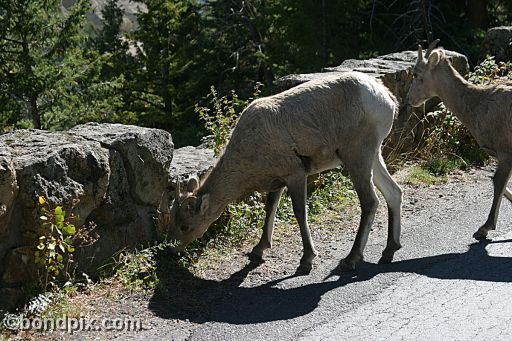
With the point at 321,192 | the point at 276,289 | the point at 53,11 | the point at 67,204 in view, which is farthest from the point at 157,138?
the point at 53,11

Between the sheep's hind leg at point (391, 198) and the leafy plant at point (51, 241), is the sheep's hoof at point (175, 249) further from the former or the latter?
the sheep's hind leg at point (391, 198)

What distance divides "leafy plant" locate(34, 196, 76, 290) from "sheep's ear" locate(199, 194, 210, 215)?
4.67 ft

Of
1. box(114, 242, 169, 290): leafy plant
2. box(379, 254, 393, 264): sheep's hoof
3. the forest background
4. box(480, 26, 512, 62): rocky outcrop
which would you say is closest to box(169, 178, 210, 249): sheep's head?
box(114, 242, 169, 290): leafy plant

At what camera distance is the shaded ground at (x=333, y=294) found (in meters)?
5.63

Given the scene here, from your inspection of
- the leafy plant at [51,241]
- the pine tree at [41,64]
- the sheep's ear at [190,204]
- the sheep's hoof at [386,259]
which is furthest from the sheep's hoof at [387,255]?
the pine tree at [41,64]

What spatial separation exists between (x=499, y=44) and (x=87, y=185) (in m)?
9.61

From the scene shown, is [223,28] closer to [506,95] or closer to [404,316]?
[506,95]

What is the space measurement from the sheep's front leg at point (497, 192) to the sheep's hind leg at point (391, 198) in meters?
0.95

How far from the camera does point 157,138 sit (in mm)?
7383

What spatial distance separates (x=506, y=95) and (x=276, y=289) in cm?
367

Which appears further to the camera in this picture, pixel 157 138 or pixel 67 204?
pixel 157 138

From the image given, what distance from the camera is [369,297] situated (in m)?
6.20

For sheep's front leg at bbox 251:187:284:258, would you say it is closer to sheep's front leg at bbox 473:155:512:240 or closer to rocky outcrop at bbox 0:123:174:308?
rocky outcrop at bbox 0:123:174:308

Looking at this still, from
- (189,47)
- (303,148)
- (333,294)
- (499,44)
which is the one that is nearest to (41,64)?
(189,47)
